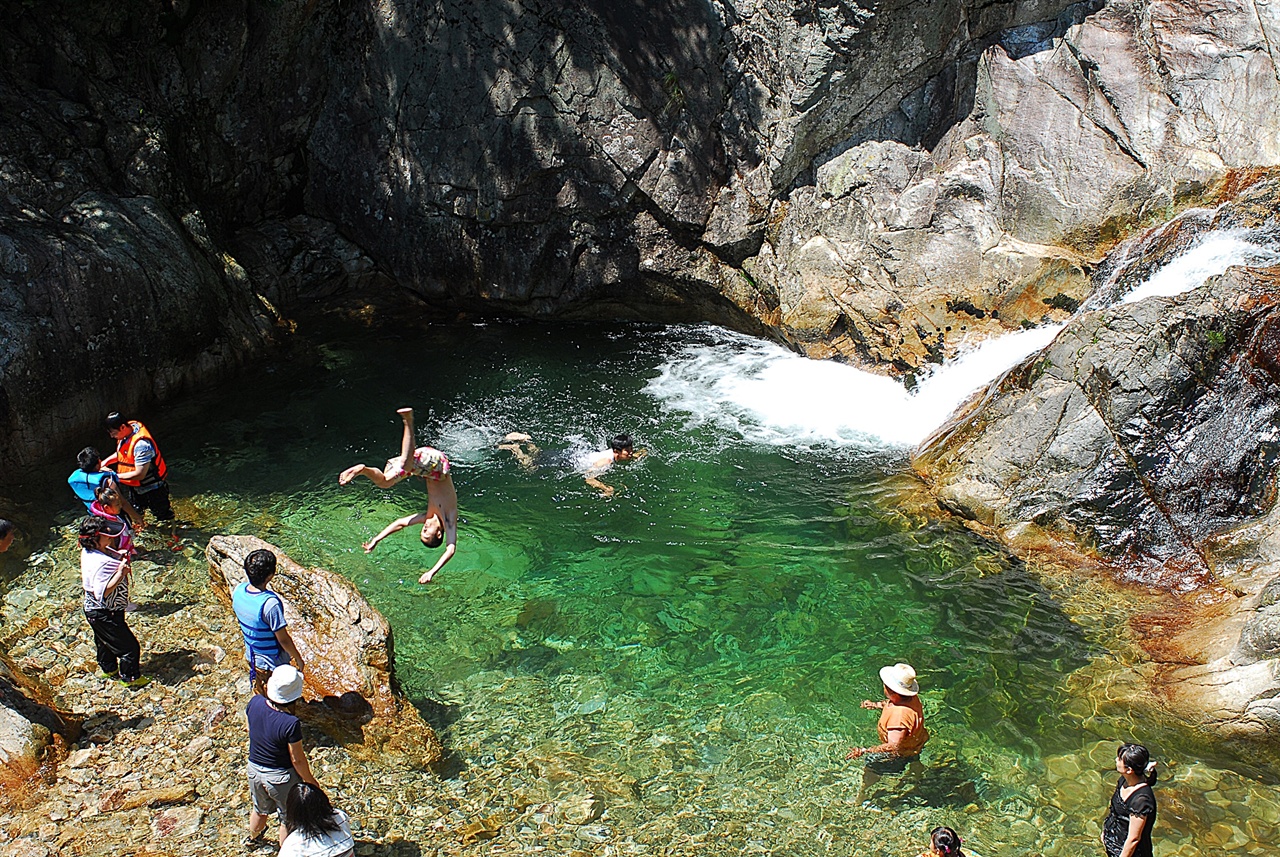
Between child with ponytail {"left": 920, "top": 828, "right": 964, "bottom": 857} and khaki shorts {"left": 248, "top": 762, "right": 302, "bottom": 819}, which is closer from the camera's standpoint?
child with ponytail {"left": 920, "top": 828, "right": 964, "bottom": 857}

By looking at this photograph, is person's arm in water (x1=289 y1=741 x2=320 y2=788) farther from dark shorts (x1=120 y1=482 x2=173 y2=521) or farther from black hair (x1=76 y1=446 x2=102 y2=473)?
dark shorts (x1=120 y1=482 x2=173 y2=521)

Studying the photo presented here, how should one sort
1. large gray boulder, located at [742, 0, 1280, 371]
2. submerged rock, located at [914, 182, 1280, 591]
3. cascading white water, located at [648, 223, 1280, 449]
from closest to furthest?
submerged rock, located at [914, 182, 1280, 591], cascading white water, located at [648, 223, 1280, 449], large gray boulder, located at [742, 0, 1280, 371]

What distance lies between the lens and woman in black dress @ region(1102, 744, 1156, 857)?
5.49 m

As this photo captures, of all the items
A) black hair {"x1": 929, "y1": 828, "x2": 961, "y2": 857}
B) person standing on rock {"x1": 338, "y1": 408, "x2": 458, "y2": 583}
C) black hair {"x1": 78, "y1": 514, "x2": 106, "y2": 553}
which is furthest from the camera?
person standing on rock {"x1": 338, "y1": 408, "x2": 458, "y2": 583}

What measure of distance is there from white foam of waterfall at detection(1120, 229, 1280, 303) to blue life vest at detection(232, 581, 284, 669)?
9.63 m

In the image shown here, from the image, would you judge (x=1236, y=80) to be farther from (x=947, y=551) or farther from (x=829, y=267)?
(x=947, y=551)

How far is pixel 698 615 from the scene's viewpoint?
29.8 feet

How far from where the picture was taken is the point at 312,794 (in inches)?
206

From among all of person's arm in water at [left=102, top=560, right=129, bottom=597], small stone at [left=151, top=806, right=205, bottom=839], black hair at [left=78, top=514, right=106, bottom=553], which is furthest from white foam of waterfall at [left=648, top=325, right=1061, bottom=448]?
small stone at [left=151, top=806, right=205, bottom=839]

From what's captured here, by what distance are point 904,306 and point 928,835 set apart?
8.68 meters

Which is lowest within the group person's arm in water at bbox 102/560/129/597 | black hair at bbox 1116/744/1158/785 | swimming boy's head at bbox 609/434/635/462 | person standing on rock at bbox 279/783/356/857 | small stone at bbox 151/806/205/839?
small stone at bbox 151/806/205/839

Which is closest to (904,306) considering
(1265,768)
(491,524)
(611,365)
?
(611,365)

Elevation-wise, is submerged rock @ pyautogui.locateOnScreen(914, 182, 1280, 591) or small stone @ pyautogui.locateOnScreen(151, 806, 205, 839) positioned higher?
submerged rock @ pyautogui.locateOnScreen(914, 182, 1280, 591)

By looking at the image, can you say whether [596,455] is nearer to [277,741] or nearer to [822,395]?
[822,395]
